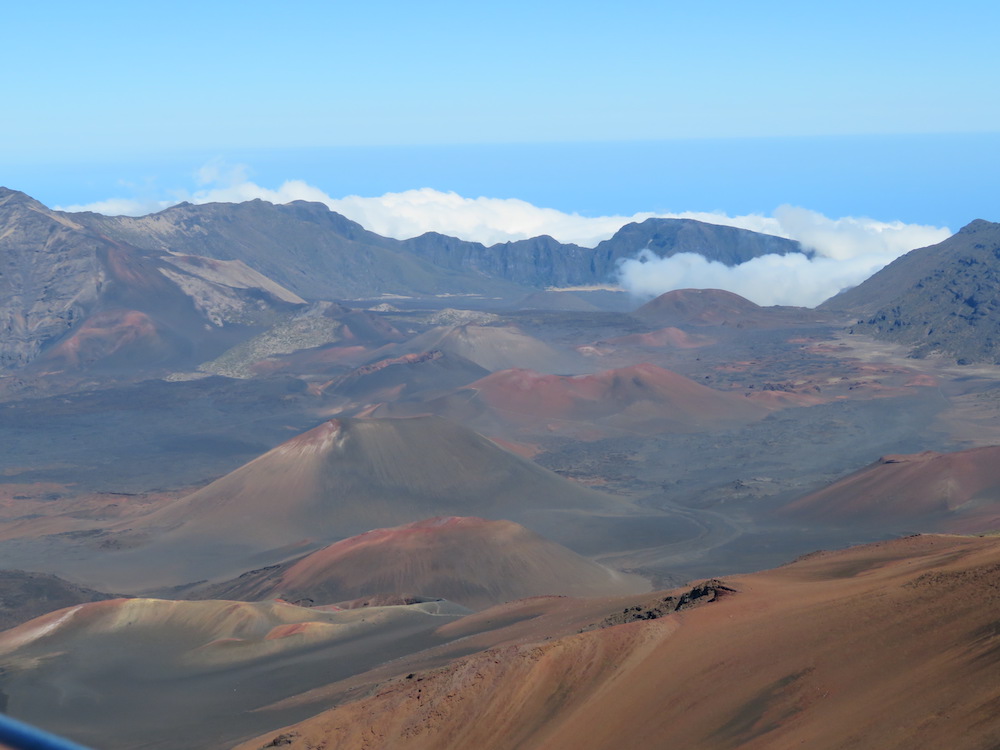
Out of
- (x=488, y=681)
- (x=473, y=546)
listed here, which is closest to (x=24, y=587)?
(x=473, y=546)

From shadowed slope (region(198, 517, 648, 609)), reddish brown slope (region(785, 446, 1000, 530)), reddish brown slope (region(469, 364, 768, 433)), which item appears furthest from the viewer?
reddish brown slope (region(469, 364, 768, 433))

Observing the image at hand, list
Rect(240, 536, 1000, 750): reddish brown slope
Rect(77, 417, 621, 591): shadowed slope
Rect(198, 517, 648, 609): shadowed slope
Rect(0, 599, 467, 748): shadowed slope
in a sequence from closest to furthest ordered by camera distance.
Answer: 1. Rect(240, 536, 1000, 750): reddish brown slope
2. Rect(0, 599, 467, 748): shadowed slope
3. Rect(198, 517, 648, 609): shadowed slope
4. Rect(77, 417, 621, 591): shadowed slope

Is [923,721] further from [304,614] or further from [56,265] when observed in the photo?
[56,265]

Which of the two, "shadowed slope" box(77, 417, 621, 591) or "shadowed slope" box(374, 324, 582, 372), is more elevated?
"shadowed slope" box(374, 324, 582, 372)

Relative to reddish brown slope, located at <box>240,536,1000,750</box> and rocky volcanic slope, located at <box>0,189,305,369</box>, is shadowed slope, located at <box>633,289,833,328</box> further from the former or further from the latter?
reddish brown slope, located at <box>240,536,1000,750</box>

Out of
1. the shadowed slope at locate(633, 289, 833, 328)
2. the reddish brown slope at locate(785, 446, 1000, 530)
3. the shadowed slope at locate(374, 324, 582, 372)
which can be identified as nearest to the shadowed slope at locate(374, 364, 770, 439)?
the shadowed slope at locate(374, 324, 582, 372)

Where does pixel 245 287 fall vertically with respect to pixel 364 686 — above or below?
above

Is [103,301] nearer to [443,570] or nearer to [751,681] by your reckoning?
[443,570]
